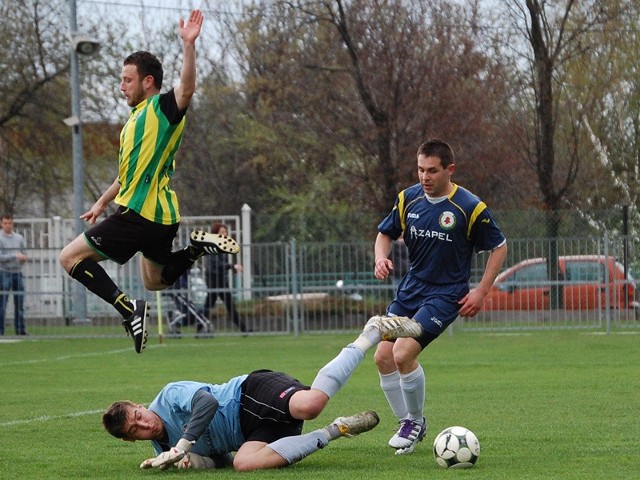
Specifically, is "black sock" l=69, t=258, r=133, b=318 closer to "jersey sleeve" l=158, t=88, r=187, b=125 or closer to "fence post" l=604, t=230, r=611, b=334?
"jersey sleeve" l=158, t=88, r=187, b=125

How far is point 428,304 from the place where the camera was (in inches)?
338

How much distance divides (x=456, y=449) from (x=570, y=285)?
14.7 metres

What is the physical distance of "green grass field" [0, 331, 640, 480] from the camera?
25.6ft

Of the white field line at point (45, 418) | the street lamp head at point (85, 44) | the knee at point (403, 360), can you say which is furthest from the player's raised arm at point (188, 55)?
the street lamp head at point (85, 44)

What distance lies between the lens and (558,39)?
27.4m

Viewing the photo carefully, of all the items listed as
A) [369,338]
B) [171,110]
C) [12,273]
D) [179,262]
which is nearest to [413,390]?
[369,338]

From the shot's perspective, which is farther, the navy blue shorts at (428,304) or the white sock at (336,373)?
the navy blue shorts at (428,304)

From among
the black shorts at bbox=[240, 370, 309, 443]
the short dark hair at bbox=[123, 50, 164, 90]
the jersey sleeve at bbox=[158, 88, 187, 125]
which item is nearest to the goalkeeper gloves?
the black shorts at bbox=[240, 370, 309, 443]

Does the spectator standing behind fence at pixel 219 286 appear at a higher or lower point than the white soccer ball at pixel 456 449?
higher

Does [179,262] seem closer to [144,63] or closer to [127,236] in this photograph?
[127,236]

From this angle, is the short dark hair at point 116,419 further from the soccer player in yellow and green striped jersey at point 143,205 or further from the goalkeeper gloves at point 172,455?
the soccer player in yellow and green striped jersey at point 143,205

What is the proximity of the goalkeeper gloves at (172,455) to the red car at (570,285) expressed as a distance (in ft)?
47.5

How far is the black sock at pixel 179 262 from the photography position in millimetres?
9461

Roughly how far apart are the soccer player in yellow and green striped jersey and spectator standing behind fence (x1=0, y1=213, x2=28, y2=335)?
13.5 metres
